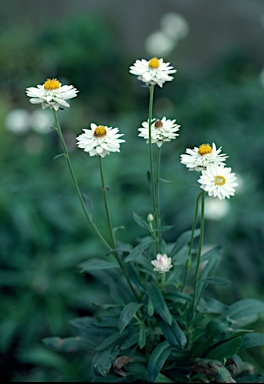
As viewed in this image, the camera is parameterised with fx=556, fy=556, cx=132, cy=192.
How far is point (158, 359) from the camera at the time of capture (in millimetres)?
1218

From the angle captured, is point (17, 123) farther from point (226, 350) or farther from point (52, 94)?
point (226, 350)

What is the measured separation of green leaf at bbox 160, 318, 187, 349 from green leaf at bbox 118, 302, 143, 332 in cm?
8

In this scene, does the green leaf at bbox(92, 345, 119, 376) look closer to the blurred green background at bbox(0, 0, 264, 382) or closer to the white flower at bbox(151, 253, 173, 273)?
the white flower at bbox(151, 253, 173, 273)

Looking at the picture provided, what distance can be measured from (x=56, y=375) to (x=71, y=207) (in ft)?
2.76

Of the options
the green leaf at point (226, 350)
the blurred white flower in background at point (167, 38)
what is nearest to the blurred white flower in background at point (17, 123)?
the blurred white flower in background at point (167, 38)

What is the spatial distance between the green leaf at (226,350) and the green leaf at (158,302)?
148 mm

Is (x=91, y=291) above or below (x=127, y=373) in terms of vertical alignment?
below

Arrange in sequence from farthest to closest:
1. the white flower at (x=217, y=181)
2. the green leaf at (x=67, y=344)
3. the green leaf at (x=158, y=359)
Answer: the green leaf at (x=67, y=344) < the green leaf at (x=158, y=359) < the white flower at (x=217, y=181)

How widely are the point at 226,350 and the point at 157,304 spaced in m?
0.19

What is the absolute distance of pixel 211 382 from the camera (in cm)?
136

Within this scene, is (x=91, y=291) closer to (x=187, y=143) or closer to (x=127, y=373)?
(x=127, y=373)

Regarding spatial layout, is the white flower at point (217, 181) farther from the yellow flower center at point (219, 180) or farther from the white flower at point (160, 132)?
the white flower at point (160, 132)

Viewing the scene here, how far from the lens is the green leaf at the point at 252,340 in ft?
4.18

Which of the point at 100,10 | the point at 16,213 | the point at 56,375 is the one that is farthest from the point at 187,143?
the point at 100,10
